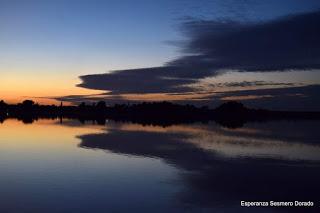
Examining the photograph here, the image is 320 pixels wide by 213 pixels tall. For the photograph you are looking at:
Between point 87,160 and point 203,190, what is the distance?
37.6ft

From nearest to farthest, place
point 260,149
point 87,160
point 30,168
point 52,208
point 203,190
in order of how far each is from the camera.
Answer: point 52,208 < point 203,190 < point 30,168 < point 87,160 < point 260,149

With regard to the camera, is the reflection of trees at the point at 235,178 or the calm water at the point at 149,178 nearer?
the calm water at the point at 149,178

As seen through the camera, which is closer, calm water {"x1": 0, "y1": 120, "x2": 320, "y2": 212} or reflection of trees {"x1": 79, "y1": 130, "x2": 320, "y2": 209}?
calm water {"x1": 0, "y1": 120, "x2": 320, "y2": 212}

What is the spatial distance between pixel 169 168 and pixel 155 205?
8802 millimetres

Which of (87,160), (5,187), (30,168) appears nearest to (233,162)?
(87,160)

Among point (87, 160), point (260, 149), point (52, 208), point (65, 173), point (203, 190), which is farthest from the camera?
point (260, 149)

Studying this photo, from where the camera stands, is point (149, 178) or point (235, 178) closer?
point (149, 178)

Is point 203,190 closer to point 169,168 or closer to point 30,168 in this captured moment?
point 169,168

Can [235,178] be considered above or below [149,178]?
below

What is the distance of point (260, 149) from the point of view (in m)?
36.2

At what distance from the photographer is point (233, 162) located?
27859mm

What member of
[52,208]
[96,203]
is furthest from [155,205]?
[52,208]

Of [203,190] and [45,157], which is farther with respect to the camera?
[45,157]

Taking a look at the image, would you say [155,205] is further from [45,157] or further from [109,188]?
[45,157]
